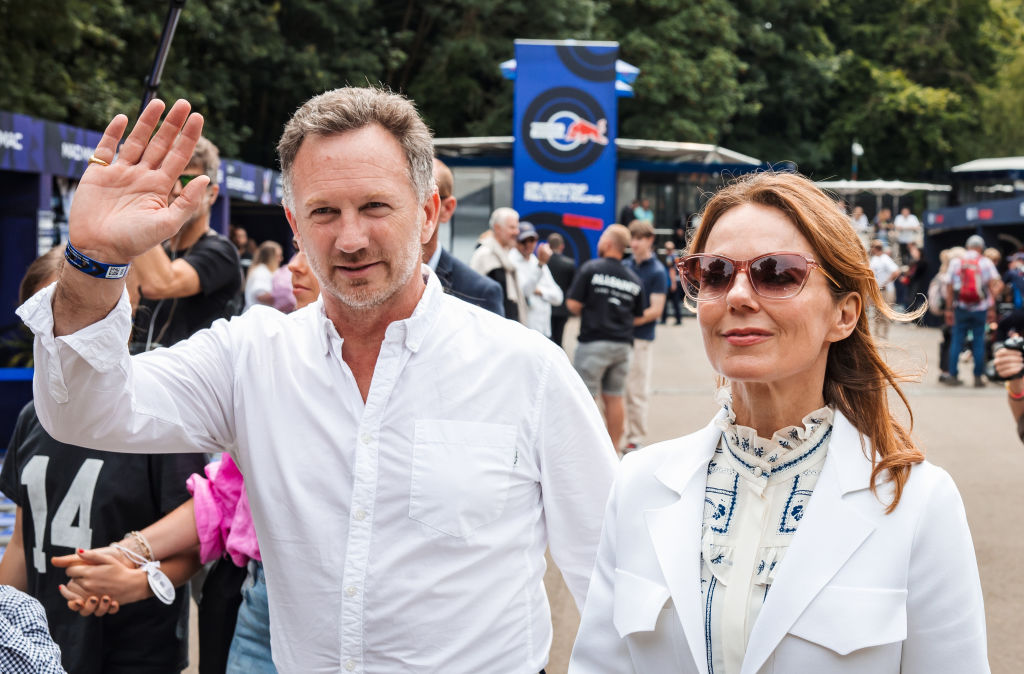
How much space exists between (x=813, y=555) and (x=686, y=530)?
0.24 metres

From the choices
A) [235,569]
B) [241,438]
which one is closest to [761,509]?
[241,438]

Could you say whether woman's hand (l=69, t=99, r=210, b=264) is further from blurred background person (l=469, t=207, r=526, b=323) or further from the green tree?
the green tree

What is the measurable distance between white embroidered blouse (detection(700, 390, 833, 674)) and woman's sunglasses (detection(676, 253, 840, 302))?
0.25 metres

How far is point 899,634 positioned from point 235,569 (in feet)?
6.08

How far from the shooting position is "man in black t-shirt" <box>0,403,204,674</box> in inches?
118

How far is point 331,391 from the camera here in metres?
2.39

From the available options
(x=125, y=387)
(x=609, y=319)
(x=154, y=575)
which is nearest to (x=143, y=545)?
(x=154, y=575)

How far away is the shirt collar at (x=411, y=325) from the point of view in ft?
7.91

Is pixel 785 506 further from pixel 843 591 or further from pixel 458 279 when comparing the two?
pixel 458 279

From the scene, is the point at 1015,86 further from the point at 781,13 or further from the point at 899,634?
the point at 899,634

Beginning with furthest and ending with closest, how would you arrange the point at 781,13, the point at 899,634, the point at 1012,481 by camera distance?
the point at 781,13
the point at 1012,481
the point at 899,634

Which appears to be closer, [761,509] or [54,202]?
[761,509]

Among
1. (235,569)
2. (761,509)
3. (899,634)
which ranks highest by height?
(761,509)

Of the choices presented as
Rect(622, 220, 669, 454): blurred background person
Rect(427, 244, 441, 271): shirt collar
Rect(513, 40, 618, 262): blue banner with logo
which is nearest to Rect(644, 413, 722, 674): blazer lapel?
Rect(427, 244, 441, 271): shirt collar
